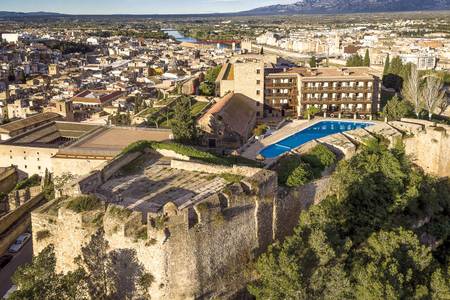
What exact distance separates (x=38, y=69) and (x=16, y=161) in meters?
53.5

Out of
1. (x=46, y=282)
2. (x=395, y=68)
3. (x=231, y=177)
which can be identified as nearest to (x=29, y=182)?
(x=231, y=177)

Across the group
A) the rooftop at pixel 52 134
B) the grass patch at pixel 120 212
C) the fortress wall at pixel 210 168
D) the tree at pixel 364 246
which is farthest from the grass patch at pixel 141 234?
the rooftop at pixel 52 134

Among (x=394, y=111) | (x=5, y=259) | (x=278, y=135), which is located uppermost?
(x=394, y=111)

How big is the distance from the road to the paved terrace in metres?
5.72

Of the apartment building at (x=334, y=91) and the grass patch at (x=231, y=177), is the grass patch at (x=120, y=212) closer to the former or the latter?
the grass patch at (x=231, y=177)

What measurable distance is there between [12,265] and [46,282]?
8.40m

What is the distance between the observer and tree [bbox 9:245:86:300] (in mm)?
9727

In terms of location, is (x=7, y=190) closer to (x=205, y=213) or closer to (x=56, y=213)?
(x=56, y=213)

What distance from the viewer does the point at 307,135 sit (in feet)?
74.9

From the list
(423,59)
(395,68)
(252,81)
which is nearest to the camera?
(252,81)

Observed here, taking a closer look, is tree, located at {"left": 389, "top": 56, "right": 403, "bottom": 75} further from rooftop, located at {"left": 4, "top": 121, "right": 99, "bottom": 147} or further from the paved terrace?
the paved terrace

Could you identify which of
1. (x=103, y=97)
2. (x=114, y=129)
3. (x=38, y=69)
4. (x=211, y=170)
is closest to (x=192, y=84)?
(x=103, y=97)

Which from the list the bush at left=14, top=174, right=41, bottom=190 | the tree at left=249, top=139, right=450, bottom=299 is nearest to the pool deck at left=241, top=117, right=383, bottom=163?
the tree at left=249, top=139, right=450, bottom=299

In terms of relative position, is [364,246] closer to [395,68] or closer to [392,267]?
[392,267]
